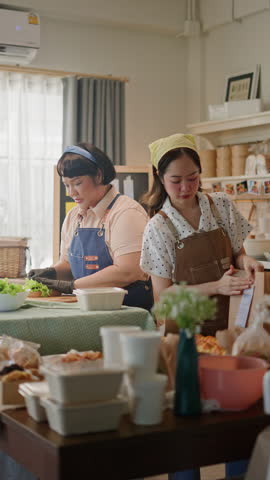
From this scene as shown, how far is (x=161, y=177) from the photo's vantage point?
2967 mm

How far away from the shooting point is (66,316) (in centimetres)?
277

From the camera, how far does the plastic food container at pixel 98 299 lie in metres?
2.86

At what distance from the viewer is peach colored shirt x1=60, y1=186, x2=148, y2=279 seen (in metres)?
3.29

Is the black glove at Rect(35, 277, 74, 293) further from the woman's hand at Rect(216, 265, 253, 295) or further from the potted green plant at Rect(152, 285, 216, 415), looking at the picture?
the potted green plant at Rect(152, 285, 216, 415)

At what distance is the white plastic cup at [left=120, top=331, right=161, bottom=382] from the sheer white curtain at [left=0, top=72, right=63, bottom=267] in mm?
4782

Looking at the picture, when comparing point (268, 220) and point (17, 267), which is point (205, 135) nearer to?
point (268, 220)

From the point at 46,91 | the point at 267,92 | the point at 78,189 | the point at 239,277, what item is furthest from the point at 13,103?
the point at 239,277

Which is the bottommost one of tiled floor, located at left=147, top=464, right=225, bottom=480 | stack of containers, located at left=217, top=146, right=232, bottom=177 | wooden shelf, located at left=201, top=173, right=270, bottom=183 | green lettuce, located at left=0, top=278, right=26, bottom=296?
tiled floor, located at left=147, top=464, right=225, bottom=480

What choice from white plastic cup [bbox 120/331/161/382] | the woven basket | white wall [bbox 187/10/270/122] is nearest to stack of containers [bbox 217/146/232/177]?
white wall [bbox 187/10/270/122]

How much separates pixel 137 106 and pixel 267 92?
1367mm

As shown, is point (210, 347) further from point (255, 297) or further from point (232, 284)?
point (232, 284)

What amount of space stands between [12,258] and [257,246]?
184cm

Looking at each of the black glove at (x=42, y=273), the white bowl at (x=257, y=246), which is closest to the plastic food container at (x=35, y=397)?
the black glove at (x=42, y=273)

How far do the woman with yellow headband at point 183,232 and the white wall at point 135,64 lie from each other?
12.7ft
